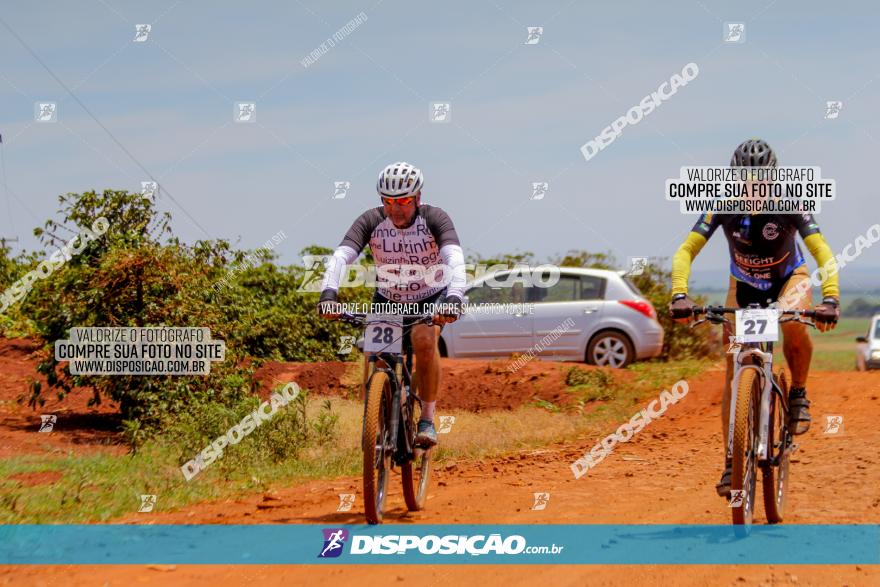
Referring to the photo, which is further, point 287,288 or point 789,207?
point 287,288

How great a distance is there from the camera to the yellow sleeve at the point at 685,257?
24.1 ft

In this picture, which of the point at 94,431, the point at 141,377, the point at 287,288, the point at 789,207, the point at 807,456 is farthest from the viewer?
the point at 287,288

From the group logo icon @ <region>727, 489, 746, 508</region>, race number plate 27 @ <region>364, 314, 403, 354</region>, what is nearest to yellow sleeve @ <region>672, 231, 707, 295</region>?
logo icon @ <region>727, 489, 746, 508</region>

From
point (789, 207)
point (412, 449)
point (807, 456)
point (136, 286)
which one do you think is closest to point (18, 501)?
point (412, 449)

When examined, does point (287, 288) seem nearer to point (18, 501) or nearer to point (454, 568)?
point (18, 501)

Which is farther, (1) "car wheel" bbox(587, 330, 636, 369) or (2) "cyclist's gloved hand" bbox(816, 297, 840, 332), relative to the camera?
(1) "car wheel" bbox(587, 330, 636, 369)

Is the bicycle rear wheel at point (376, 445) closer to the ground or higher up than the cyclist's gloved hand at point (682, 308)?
closer to the ground

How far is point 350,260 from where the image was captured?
25.1 feet

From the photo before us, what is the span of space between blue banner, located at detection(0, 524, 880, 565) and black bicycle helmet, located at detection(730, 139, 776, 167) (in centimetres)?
236

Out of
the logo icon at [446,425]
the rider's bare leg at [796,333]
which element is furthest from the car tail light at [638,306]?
the rider's bare leg at [796,333]

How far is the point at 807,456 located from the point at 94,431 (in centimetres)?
782

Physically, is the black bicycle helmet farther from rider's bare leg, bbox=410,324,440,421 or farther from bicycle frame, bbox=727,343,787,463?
rider's bare leg, bbox=410,324,440,421

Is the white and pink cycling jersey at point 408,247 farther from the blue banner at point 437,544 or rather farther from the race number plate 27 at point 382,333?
the blue banner at point 437,544

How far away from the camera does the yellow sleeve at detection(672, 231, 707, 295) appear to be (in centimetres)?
733
